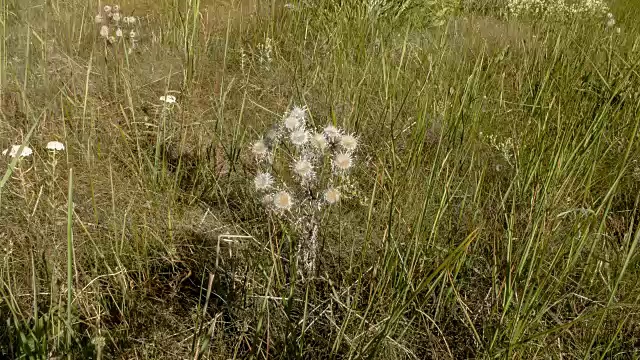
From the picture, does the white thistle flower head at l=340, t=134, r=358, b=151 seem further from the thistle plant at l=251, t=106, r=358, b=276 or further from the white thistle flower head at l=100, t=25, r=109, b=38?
the white thistle flower head at l=100, t=25, r=109, b=38

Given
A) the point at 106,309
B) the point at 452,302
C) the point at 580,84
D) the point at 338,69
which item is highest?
the point at 580,84

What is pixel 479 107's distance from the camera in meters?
1.81

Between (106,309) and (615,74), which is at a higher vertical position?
(615,74)

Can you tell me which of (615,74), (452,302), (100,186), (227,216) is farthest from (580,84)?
(100,186)

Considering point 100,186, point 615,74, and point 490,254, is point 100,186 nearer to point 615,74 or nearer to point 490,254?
point 490,254

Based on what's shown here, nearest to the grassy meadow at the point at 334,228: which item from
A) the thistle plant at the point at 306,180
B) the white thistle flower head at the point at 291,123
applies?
the thistle plant at the point at 306,180

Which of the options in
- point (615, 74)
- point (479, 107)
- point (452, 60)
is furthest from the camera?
point (452, 60)

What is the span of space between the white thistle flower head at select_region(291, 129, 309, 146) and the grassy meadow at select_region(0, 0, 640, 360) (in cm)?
11

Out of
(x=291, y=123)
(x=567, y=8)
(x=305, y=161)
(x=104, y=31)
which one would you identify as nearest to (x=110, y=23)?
(x=104, y=31)

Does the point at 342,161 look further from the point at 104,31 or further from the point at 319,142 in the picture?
the point at 104,31

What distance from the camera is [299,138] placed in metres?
1.27

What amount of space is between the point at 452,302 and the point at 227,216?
746 millimetres

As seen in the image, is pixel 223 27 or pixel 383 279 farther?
pixel 223 27

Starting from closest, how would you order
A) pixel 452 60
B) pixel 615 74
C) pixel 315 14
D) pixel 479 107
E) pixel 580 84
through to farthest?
pixel 479 107 → pixel 580 84 → pixel 615 74 → pixel 452 60 → pixel 315 14
